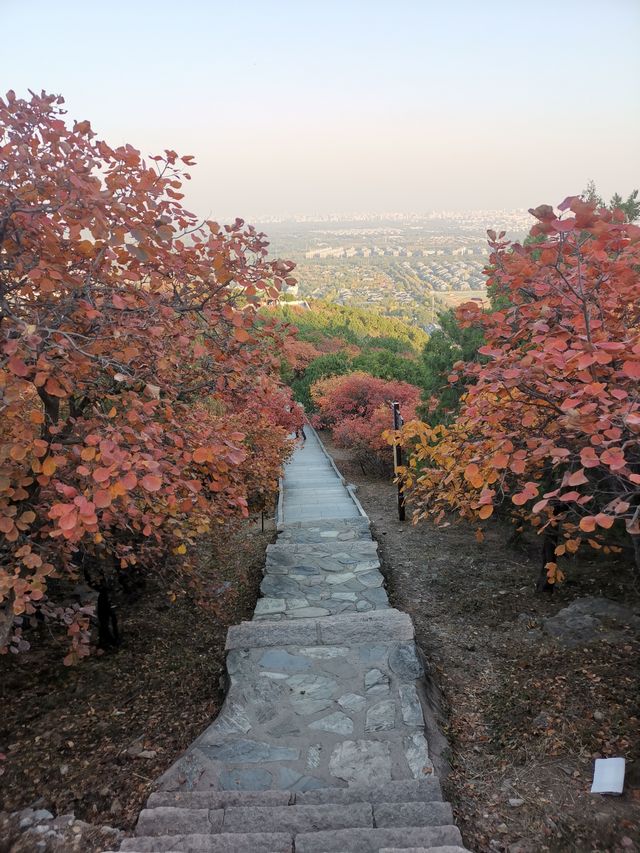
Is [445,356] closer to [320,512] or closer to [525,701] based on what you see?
[320,512]

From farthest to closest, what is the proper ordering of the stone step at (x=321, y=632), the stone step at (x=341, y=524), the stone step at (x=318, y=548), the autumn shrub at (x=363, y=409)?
1. the autumn shrub at (x=363, y=409)
2. the stone step at (x=341, y=524)
3. the stone step at (x=318, y=548)
4. the stone step at (x=321, y=632)

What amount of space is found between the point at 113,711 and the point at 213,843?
1908 mm

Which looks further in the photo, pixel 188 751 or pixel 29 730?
pixel 29 730

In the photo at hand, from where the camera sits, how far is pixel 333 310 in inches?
1922

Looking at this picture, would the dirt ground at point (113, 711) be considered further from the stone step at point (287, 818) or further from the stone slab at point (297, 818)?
the stone slab at point (297, 818)

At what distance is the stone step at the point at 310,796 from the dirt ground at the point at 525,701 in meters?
0.25

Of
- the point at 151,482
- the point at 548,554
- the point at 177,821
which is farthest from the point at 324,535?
the point at 151,482

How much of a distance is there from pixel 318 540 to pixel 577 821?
16.8 feet

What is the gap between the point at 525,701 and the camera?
3861mm

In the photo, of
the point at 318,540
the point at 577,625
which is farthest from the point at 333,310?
the point at 577,625

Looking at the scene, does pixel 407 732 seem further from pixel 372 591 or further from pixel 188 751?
pixel 372 591

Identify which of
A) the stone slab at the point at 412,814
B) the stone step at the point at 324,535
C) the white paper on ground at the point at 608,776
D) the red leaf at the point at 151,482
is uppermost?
the red leaf at the point at 151,482

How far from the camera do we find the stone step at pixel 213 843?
2320mm

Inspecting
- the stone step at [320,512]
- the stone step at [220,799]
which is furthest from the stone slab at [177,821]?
the stone step at [320,512]
